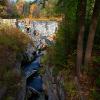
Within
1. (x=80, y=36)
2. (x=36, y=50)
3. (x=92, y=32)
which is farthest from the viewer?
(x=36, y=50)

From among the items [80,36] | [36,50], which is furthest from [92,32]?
[36,50]

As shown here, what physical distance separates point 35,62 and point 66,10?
53.3ft

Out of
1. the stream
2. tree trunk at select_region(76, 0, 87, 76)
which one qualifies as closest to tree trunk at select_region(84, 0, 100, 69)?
tree trunk at select_region(76, 0, 87, 76)

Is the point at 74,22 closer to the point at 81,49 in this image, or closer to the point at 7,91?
the point at 81,49

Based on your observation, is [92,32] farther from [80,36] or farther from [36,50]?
[36,50]

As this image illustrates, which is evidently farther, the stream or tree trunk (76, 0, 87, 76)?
the stream

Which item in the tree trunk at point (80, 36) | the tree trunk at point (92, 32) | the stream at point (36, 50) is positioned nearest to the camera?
the tree trunk at point (92, 32)

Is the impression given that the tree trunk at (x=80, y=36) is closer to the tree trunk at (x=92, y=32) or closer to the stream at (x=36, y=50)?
the tree trunk at (x=92, y=32)

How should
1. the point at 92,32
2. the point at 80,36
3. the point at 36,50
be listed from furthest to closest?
the point at 36,50
the point at 80,36
the point at 92,32

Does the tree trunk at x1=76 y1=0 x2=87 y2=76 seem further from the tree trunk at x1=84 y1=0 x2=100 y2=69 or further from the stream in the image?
the stream

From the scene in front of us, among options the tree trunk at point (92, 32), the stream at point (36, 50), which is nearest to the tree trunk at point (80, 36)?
the tree trunk at point (92, 32)

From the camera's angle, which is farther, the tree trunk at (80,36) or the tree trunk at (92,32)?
the tree trunk at (80,36)

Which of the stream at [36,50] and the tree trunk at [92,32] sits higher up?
the tree trunk at [92,32]

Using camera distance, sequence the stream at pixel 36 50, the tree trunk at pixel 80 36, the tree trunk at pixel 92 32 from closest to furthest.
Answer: the tree trunk at pixel 92 32 → the tree trunk at pixel 80 36 → the stream at pixel 36 50
